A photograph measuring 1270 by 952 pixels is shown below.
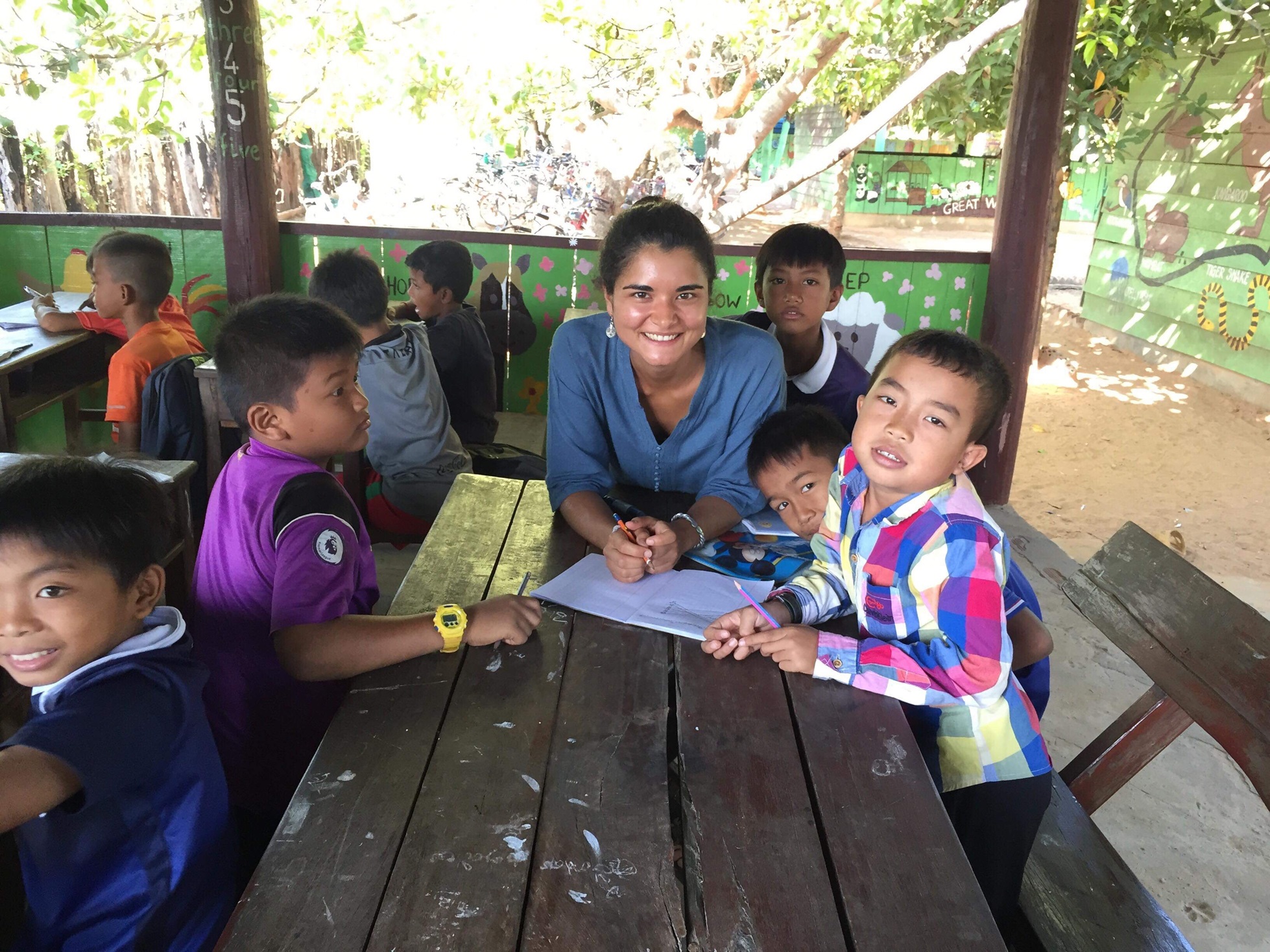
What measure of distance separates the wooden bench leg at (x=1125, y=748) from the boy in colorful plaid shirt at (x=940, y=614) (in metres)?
0.33

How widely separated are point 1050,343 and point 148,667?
30.7ft

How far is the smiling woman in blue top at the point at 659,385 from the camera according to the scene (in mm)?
2160

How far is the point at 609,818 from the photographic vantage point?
3.77ft

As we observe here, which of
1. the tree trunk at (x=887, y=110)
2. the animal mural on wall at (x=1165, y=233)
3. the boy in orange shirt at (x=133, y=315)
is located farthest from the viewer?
the animal mural on wall at (x=1165, y=233)

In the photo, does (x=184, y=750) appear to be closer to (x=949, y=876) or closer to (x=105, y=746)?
(x=105, y=746)

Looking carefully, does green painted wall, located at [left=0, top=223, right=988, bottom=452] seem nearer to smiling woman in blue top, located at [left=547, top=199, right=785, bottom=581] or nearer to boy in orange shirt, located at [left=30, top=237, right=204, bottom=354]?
boy in orange shirt, located at [left=30, top=237, right=204, bottom=354]

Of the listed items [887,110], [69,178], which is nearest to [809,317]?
[887,110]

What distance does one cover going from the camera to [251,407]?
166 centimetres

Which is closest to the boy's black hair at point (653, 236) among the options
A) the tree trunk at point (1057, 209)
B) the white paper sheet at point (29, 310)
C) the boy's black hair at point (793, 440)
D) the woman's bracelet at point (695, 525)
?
the boy's black hair at point (793, 440)

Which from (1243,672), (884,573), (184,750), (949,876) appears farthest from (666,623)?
(1243,672)

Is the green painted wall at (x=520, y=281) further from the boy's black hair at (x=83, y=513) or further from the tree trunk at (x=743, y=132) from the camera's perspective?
the boy's black hair at (x=83, y=513)

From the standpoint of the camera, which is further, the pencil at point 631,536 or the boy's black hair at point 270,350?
the pencil at point 631,536

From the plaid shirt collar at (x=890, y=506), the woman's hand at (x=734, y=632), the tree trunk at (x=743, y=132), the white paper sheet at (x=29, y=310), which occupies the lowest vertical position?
the woman's hand at (x=734, y=632)

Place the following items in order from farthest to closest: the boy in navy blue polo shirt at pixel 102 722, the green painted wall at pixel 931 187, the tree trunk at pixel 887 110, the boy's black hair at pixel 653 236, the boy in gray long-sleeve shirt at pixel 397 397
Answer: the green painted wall at pixel 931 187 < the tree trunk at pixel 887 110 < the boy in gray long-sleeve shirt at pixel 397 397 < the boy's black hair at pixel 653 236 < the boy in navy blue polo shirt at pixel 102 722
